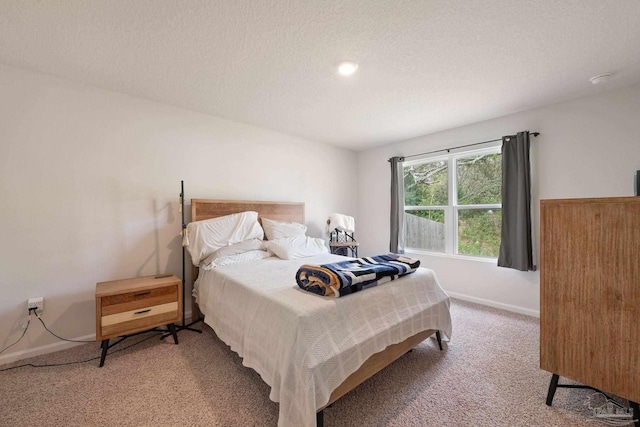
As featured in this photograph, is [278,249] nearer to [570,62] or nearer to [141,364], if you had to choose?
[141,364]

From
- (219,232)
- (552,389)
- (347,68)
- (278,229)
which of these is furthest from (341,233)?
(552,389)

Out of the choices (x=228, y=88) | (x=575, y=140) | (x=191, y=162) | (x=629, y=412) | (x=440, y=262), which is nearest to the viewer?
(x=629, y=412)

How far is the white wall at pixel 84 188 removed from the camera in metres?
2.03

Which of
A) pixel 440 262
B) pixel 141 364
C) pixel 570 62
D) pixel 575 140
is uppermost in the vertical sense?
pixel 570 62

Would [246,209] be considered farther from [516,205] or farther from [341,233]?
[516,205]

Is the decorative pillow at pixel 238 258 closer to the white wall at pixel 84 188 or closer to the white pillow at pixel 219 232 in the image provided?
the white pillow at pixel 219 232

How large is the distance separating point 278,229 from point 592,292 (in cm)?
276

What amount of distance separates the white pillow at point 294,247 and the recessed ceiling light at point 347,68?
183cm

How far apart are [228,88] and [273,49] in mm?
796

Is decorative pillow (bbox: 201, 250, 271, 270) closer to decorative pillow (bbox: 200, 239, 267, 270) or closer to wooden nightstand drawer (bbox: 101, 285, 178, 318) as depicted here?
decorative pillow (bbox: 200, 239, 267, 270)

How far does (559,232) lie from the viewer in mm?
1485

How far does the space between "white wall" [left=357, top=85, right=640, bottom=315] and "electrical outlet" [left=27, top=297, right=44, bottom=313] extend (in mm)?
4359

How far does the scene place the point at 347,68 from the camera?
2.03m

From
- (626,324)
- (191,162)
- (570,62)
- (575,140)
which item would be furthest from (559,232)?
(191,162)
